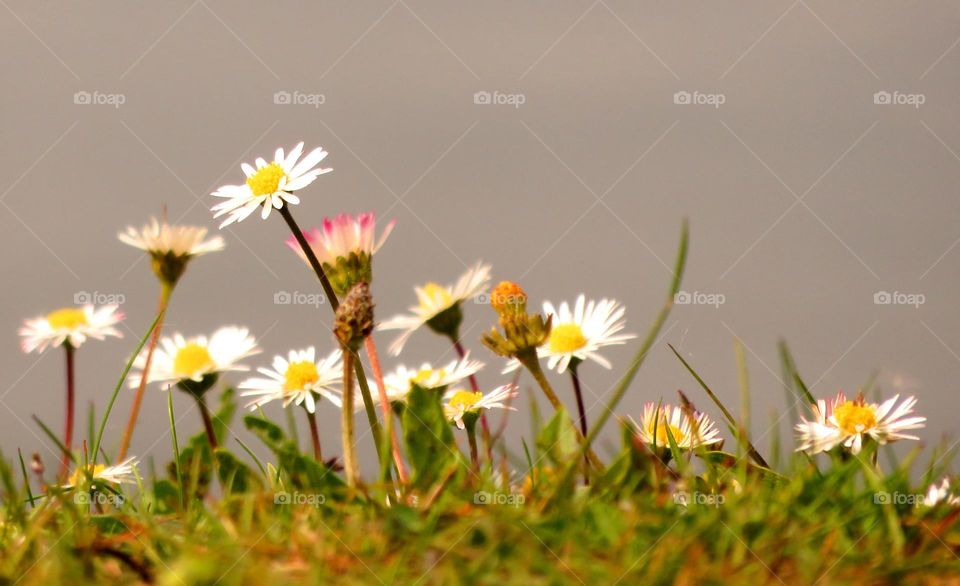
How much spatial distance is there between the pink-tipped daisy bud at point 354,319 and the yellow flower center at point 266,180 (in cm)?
66

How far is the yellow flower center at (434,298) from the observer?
263cm

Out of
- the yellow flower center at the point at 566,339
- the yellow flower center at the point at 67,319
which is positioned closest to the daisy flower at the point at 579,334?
the yellow flower center at the point at 566,339

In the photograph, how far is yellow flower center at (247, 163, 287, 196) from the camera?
2.33 meters

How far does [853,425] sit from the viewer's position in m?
2.31

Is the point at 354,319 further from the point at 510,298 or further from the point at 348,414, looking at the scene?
the point at 510,298

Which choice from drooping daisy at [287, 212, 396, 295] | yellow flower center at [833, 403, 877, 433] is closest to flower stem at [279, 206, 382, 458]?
drooping daisy at [287, 212, 396, 295]

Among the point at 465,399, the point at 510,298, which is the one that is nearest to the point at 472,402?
the point at 465,399

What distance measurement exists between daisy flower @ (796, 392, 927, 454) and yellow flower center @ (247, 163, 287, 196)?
134 centimetres

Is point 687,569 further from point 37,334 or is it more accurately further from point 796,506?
point 37,334

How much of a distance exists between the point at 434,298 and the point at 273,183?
0.56m

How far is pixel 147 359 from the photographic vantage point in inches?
107

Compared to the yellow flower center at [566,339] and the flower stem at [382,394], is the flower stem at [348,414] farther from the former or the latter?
the yellow flower center at [566,339]

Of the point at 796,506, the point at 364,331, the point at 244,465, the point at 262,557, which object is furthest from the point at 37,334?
the point at 796,506

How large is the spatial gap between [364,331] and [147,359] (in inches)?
47.2
